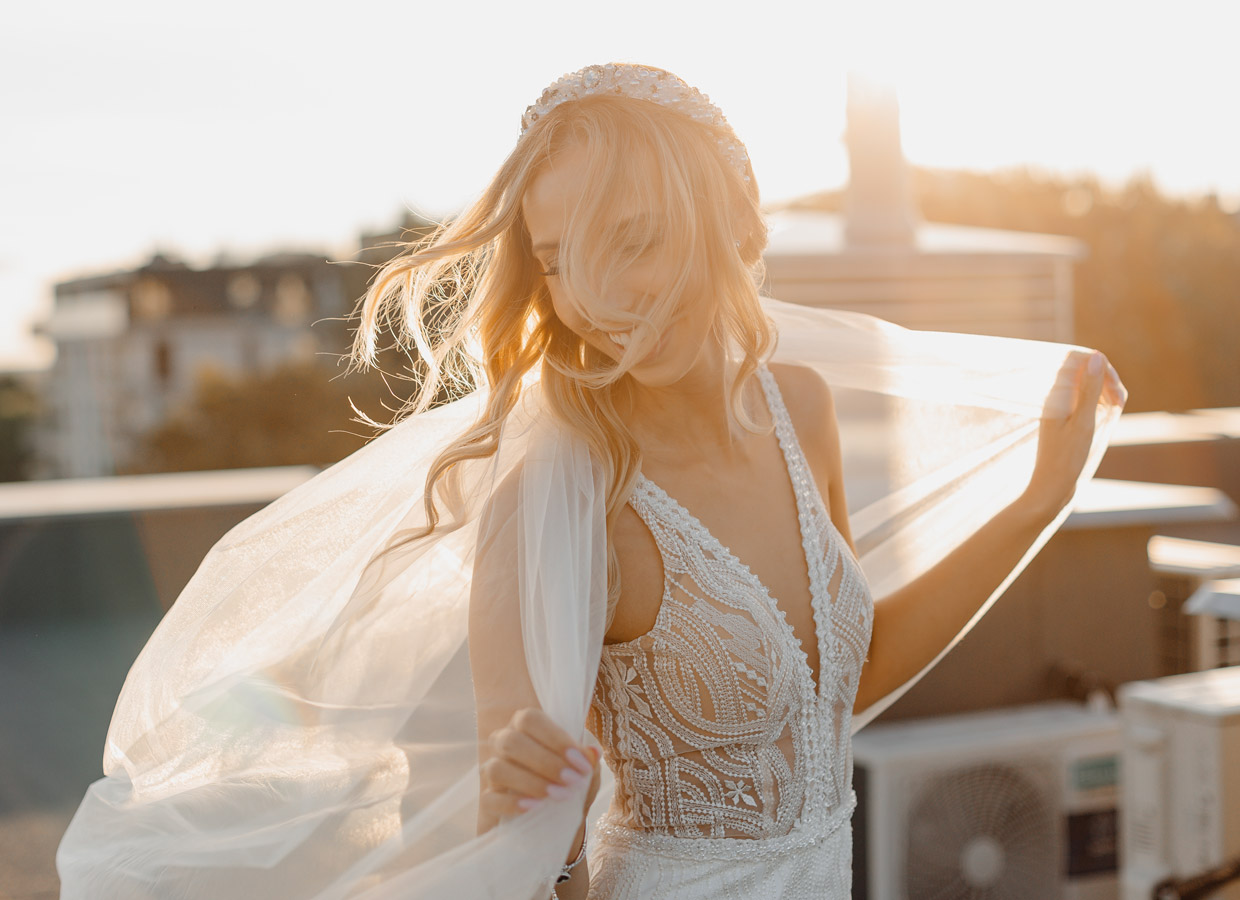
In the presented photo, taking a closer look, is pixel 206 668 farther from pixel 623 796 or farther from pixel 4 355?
pixel 4 355

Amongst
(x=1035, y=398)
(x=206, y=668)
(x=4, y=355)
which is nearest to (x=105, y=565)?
(x=206, y=668)

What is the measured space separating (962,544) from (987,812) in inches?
43.9

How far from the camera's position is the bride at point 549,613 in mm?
1242

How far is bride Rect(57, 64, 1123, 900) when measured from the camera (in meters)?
1.24

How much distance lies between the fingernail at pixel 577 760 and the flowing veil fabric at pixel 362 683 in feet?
0.13

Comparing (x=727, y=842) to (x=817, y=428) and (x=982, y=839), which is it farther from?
(x=982, y=839)

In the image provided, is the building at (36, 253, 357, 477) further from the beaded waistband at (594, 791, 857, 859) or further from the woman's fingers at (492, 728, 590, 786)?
the woman's fingers at (492, 728, 590, 786)

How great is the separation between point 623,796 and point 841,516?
52 cm

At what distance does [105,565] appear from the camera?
493cm

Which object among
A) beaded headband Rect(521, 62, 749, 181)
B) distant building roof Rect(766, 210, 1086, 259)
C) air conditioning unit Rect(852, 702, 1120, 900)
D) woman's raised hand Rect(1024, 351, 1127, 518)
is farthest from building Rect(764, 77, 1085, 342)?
beaded headband Rect(521, 62, 749, 181)

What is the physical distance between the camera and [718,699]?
4.46ft

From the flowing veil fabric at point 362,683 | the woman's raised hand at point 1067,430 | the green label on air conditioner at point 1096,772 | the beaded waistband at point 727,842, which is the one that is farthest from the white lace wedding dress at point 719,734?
the green label on air conditioner at point 1096,772

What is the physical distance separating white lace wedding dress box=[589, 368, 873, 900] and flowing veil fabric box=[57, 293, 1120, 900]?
13 cm

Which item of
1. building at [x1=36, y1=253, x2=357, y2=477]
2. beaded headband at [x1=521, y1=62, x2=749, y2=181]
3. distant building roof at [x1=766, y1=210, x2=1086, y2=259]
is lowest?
building at [x1=36, y1=253, x2=357, y2=477]
